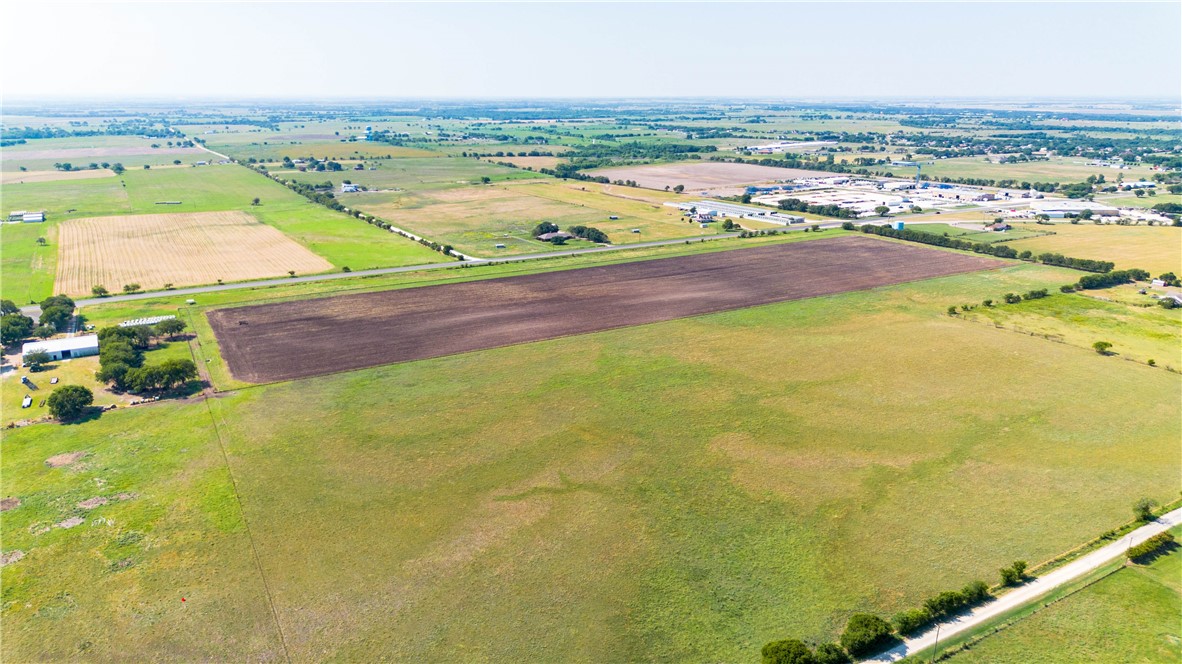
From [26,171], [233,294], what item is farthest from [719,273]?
[26,171]

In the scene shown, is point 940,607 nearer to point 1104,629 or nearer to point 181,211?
point 1104,629

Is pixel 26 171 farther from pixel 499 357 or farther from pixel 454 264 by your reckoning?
pixel 499 357

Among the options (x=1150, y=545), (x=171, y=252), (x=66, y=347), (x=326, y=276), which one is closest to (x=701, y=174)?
(x=326, y=276)

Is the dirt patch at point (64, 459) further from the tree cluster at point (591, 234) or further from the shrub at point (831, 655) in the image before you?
the tree cluster at point (591, 234)

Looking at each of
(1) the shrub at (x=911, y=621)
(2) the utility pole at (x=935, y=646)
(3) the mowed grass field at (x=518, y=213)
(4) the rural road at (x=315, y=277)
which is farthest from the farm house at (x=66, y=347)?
(2) the utility pole at (x=935, y=646)

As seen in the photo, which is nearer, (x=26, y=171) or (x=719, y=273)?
(x=719, y=273)

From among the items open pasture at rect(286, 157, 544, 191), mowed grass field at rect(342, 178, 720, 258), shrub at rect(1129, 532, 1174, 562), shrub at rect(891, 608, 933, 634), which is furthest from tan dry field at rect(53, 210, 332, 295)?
shrub at rect(1129, 532, 1174, 562)
